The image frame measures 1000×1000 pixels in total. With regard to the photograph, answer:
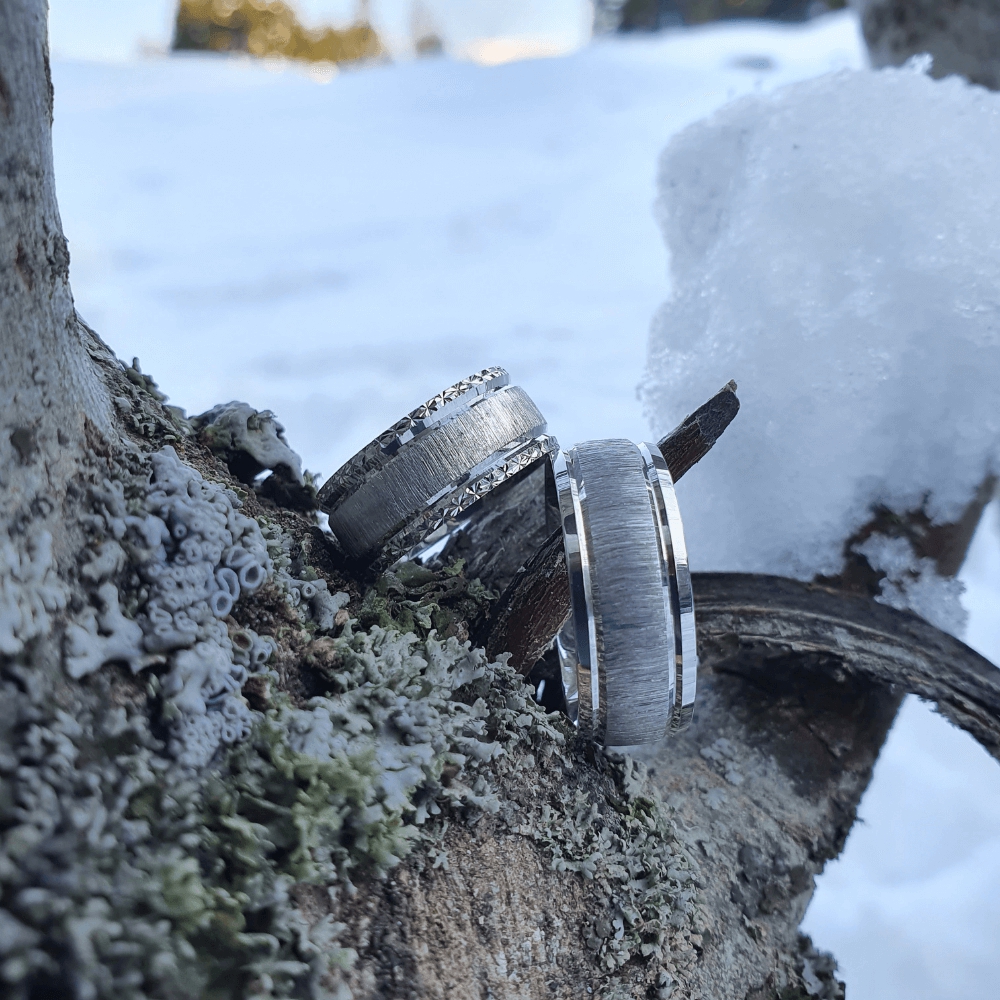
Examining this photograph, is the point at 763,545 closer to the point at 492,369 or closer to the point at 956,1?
the point at 492,369

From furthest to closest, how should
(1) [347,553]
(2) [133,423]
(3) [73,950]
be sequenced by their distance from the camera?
(1) [347,553] < (2) [133,423] < (3) [73,950]

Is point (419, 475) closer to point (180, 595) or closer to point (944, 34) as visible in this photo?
point (180, 595)

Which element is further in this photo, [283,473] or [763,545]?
[763,545]

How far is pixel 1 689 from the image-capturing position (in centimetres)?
66

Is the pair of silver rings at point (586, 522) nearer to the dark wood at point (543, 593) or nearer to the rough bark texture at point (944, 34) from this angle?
the dark wood at point (543, 593)

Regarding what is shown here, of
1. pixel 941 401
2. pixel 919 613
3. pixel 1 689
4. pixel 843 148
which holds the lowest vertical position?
pixel 1 689

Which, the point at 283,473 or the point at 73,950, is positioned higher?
the point at 283,473

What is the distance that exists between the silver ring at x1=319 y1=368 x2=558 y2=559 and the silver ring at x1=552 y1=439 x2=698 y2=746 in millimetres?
145

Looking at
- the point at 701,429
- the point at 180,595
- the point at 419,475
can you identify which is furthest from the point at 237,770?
the point at 701,429

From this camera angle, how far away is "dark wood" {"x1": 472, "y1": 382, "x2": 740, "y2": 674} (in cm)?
109

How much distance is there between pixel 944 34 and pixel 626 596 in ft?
6.13

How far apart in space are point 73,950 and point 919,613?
4.34 feet

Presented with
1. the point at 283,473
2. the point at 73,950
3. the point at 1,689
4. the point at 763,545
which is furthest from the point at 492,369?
the point at 73,950

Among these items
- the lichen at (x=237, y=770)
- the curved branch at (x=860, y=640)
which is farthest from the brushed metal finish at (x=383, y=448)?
the curved branch at (x=860, y=640)
